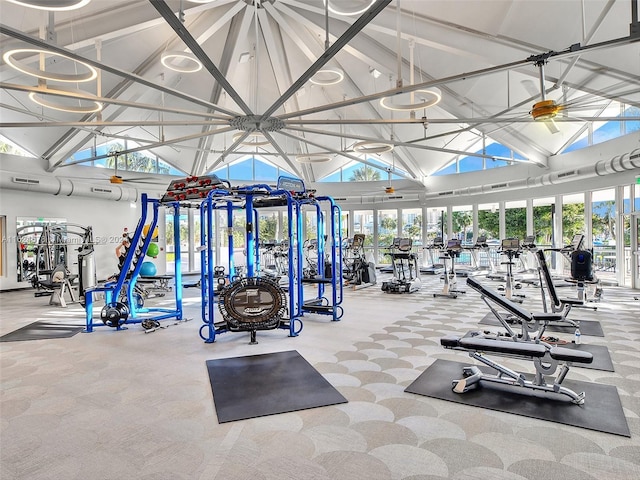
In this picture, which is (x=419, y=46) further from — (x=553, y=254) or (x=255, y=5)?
(x=553, y=254)

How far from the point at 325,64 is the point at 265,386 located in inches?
277

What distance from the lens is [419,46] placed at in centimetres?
923

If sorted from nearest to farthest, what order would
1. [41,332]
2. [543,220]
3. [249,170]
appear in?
1. [41,332]
2. [543,220]
3. [249,170]

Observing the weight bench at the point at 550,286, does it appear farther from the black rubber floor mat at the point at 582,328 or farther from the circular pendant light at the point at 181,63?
the circular pendant light at the point at 181,63

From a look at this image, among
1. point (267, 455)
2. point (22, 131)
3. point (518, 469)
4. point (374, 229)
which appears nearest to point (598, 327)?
point (518, 469)

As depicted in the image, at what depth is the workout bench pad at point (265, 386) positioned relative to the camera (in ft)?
11.4

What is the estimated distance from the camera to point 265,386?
402 centimetres

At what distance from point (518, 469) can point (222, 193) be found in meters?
5.10

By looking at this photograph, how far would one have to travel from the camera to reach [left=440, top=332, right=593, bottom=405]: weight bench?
344 centimetres

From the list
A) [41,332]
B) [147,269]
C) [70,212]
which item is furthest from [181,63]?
[70,212]

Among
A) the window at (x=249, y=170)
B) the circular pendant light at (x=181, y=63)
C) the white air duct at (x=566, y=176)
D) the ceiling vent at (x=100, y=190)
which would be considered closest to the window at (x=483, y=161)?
the white air duct at (x=566, y=176)

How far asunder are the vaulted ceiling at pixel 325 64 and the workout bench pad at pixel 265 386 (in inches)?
155

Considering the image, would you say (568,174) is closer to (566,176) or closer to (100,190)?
(566,176)

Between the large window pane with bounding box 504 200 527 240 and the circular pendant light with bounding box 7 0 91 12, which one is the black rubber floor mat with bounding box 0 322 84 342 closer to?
the circular pendant light with bounding box 7 0 91 12
